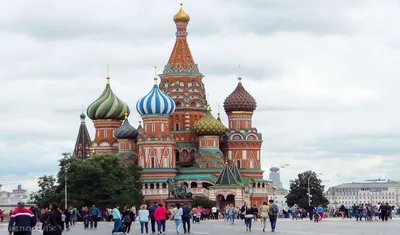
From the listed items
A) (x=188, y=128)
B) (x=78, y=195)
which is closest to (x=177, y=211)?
(x=78, y=195)

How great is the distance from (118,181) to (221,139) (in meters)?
20.8

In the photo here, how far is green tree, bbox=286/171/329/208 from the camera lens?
131875 mm

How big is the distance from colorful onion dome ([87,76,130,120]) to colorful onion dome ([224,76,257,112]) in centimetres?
1167

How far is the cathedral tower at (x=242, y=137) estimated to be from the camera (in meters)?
120

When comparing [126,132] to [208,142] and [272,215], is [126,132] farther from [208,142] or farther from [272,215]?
[272,215]

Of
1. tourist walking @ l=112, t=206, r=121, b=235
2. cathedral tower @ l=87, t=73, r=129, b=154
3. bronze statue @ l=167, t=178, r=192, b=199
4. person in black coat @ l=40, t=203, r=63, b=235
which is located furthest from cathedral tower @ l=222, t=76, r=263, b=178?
person in black coat @ l=40, t=203, r=63, b=235

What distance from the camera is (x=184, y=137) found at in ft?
387

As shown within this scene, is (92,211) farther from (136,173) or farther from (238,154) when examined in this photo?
(238,154)

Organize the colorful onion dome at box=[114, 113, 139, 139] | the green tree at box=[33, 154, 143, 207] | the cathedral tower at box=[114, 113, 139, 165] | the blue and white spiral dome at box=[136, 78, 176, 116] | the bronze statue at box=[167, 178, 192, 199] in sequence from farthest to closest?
the colorful onion dome at box=[114, 113, 139, 139] → the cathedral tower at box=[114, 113, 139, 165] → the blue and white spiral dome at box=[136, 78, 176, 116] → the bronze statue at box=[167, 178, 192, 199] → the green tree at box=[33, 154, 143, 207]

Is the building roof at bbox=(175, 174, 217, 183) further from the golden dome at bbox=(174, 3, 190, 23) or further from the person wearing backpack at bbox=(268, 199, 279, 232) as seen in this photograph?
the person wearing backpack at bbox=(268, 199, 279, 232)

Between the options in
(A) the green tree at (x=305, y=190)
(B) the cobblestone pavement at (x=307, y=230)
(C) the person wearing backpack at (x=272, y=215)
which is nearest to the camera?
(B) the cobblestone pavement at (x=307, y=230)

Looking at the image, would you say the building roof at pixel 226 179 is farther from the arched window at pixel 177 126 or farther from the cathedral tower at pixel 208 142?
the arched window at pixel 177 126

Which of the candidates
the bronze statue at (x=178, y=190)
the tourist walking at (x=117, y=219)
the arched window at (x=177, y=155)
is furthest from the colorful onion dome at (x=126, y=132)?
the tourist walking at (x=117, y=219)

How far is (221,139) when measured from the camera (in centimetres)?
12056
